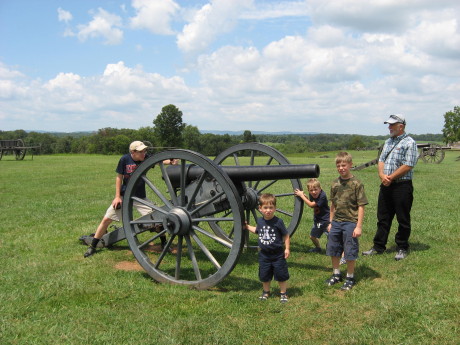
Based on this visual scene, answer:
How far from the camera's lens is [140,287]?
5.09 meters

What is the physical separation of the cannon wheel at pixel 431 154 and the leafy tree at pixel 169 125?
51.9 meters

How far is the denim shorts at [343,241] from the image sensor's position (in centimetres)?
506

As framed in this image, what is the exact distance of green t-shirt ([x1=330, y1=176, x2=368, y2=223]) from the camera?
512 cm

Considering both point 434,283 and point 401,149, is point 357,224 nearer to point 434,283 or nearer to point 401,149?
point 434,283

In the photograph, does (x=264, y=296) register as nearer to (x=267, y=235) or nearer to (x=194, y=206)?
(x=267, y=235)

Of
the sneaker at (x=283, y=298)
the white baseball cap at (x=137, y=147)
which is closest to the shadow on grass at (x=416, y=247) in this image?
the sneaker at (x=283, y=298)

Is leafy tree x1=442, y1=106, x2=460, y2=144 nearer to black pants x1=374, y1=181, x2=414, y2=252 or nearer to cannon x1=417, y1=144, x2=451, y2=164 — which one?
cannon x1=417, y1=144, x2=451, y2=164

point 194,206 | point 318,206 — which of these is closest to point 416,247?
point 318,206

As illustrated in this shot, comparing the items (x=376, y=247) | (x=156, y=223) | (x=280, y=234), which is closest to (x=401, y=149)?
(x=376, y=247)

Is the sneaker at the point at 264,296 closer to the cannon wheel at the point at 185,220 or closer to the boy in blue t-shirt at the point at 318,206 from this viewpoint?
the cannon wheel at the point at 185,220

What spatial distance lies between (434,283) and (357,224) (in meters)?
1.20

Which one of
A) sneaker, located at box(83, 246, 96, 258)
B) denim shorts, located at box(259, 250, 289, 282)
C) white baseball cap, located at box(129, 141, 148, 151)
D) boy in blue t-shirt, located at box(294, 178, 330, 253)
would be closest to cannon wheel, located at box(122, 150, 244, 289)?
denim shorts, located at box(259, 250, 289, 282)

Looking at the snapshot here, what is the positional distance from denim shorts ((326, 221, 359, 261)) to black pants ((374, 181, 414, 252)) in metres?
1.42

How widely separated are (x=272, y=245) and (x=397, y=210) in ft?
8.47
